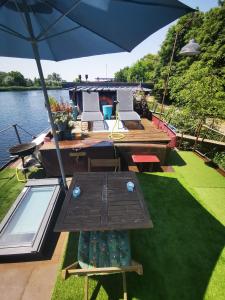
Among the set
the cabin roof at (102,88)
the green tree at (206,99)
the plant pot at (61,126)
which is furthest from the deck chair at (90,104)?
Answer: the green tree at (206,99)

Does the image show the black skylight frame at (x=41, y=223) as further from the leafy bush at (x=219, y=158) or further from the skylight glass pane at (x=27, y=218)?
the leafy bush at (x=219, y=158)

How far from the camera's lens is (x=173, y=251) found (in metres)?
3.22

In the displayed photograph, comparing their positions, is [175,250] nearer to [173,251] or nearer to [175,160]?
[173,251]


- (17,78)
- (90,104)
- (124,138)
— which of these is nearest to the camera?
(124,138)

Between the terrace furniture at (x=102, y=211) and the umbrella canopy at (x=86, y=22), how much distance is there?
2.42 m

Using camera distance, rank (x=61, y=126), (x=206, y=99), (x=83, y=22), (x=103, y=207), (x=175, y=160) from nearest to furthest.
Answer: (x=103, y=207), (x=83, y=22), (x=61, y=126), (x=175, y=160), (x=206, y=99)

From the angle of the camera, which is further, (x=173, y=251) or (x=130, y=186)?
(x=173, y=251)

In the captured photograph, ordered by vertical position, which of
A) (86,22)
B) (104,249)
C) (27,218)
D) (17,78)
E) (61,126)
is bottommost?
(17,78)

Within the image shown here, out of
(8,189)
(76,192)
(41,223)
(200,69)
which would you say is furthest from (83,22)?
(200,69)

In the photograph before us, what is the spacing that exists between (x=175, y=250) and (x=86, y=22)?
4.19 m

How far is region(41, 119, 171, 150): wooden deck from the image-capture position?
5176 mm

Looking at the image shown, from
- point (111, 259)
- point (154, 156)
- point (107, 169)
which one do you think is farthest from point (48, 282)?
point (154, 156)

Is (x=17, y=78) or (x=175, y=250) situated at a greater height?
(x=175, y=250)

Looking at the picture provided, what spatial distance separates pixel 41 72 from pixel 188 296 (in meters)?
4.38
